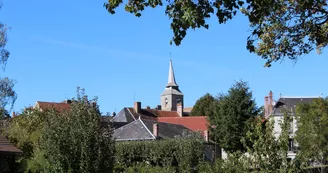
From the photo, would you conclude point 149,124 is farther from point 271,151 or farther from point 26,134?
point 271,151

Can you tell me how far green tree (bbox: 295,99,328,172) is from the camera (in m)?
40.7

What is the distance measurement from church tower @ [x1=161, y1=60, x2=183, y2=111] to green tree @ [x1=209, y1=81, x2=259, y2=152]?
8997 cm

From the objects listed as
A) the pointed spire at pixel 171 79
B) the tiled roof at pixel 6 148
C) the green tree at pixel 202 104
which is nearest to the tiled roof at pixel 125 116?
the green tree at pixel 202 104

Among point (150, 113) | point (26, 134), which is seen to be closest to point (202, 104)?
point (150, 113)

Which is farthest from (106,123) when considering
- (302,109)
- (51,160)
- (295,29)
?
(302,109)

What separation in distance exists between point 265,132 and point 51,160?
708cm

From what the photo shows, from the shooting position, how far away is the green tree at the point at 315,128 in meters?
40.7

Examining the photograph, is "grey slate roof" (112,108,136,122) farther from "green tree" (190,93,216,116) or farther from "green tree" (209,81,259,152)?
"green tree" (209,81,259,152)

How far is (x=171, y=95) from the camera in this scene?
14612 cm

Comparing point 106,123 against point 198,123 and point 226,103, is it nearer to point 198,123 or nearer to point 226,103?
point 226,103

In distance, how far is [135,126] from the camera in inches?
2217

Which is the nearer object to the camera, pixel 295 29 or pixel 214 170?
pixel 295 29

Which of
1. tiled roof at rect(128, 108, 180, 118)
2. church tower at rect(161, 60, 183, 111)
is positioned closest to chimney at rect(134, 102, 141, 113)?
tiled roof at rect(128, 108, 180, 118)

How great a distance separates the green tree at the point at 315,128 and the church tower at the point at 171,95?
99.5m
